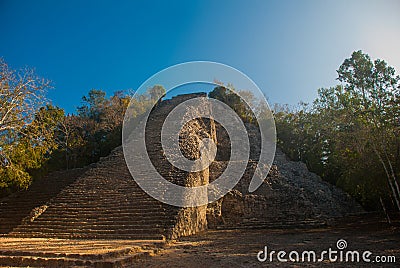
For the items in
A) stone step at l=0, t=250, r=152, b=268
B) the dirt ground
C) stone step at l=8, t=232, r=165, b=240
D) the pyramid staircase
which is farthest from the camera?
the pyramid staircase

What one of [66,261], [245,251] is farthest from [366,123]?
[66,261]

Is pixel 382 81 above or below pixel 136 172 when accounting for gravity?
above

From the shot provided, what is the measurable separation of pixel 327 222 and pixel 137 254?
8.71 m

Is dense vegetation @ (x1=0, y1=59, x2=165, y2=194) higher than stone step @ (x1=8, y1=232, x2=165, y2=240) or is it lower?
higher

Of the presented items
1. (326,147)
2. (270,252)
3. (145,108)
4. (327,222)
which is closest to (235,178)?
(327,222)

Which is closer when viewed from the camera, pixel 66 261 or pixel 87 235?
pixel 66 261

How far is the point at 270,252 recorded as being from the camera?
21.1 ft

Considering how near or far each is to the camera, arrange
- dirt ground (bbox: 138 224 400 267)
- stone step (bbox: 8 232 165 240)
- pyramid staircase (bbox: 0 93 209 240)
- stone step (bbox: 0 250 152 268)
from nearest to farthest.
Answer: stone step (bbox: 0 250 152 268)
dirt ground (bbox: 138 224 400 267)
stone step (bbox: 8 232 165 240)
pyramid staircase (bbox: 0 93 209 240)

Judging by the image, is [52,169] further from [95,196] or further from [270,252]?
[270,252]

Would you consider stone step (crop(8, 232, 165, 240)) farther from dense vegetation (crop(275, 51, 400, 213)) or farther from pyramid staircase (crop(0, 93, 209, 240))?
dense vegetation (crop(275, 51, 400, 213))

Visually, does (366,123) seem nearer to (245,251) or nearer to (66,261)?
(245,251)

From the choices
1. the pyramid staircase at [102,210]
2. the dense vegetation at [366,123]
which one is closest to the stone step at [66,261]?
the pyramid staircase at [102,210]

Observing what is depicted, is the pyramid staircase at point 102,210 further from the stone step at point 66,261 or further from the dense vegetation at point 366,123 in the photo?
the dense vegetation at point 366,123

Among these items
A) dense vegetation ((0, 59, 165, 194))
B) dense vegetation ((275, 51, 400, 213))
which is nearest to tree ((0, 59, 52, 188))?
dense vegetation ((0, 59, 165, 194))
